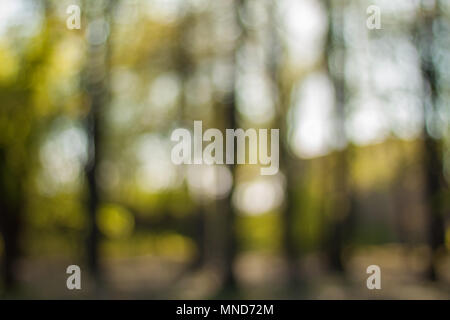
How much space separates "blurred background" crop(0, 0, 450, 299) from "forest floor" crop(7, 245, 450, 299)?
0.29 ft

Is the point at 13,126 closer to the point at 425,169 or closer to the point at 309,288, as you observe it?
the point at 309,288

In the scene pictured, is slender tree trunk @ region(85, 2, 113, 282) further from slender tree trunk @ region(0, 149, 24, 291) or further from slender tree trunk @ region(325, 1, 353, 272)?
slender tree trunk @ region(325, 1, 353, 272)

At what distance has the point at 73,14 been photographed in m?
9.20

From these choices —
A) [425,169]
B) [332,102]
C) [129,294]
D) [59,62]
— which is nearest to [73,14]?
[59,62]

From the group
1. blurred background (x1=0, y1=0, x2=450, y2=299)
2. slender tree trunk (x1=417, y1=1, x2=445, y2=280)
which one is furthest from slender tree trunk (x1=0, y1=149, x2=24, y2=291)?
slender tree trunk (x1=417, y1=1, x2=445, y2=280)

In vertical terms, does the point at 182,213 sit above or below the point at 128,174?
below

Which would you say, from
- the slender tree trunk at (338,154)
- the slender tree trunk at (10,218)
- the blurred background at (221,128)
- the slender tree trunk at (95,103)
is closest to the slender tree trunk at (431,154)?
the blurred background at (221,128)

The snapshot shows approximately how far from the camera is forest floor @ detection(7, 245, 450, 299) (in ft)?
33.6

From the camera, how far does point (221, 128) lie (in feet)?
39.3

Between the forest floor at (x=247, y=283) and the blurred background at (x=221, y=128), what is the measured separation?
3.5 inches

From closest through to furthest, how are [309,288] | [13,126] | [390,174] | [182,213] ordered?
[13,126]
[309,288]
[390,174]
[182,213]

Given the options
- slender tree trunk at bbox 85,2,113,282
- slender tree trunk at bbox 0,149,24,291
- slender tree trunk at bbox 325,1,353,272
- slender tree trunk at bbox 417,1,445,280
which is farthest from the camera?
slender tree trunk at bbox 325,1,353,272

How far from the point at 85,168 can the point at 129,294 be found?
3.43 metres

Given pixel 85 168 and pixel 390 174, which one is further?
pixel 390 174
